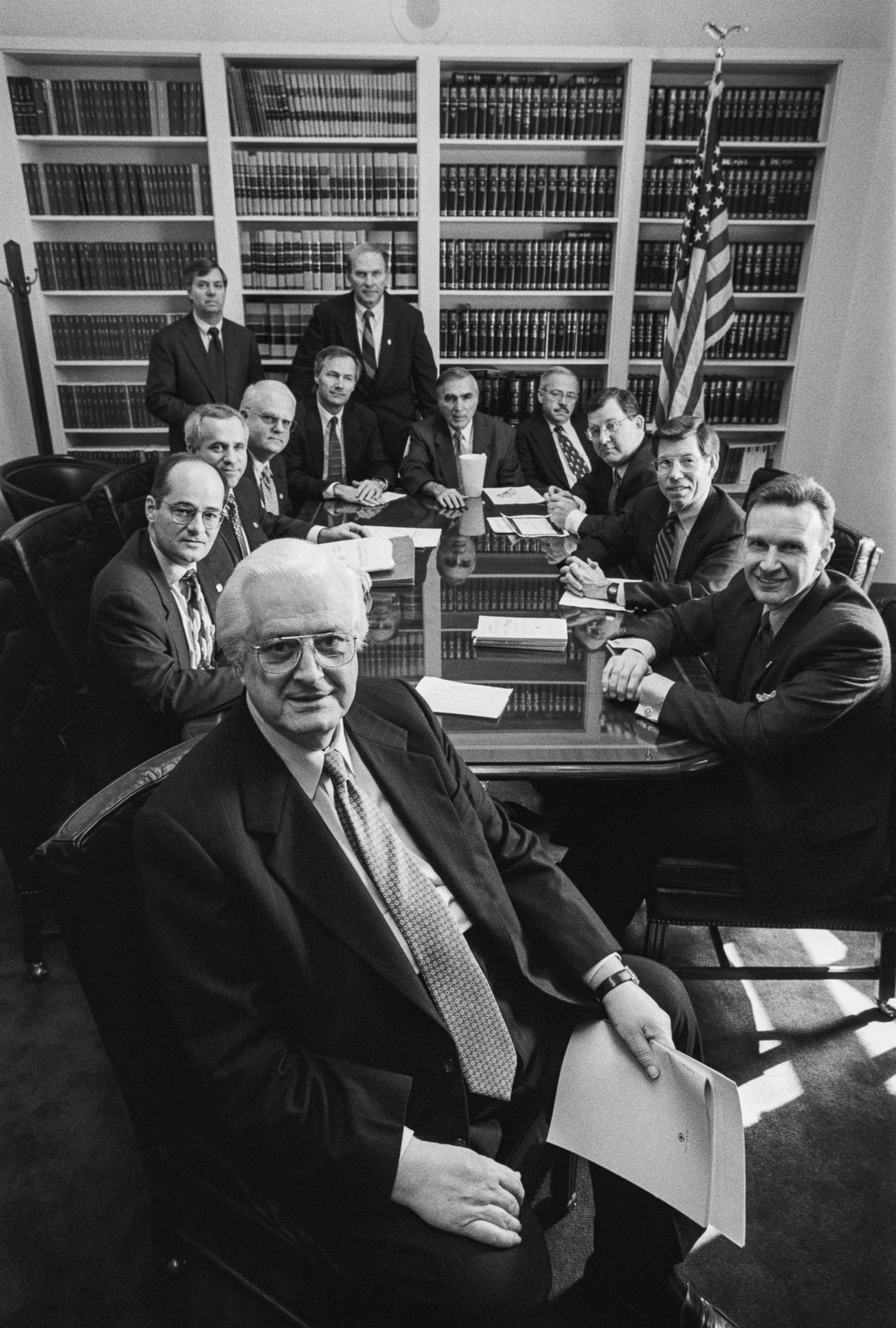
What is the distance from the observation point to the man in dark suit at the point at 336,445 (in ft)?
13.0

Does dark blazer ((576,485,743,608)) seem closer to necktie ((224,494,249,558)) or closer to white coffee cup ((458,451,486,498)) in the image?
white coffee cup ((458,451,486,498))

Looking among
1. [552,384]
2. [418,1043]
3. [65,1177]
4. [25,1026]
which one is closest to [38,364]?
[552,384]

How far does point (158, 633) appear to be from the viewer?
1.98 meters

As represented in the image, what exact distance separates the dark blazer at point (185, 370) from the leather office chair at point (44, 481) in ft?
1.85

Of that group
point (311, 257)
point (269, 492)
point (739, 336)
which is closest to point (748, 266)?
point (739, 336)

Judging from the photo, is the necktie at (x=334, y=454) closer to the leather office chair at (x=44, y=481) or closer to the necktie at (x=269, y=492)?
the necktie at (x=269, y=492)

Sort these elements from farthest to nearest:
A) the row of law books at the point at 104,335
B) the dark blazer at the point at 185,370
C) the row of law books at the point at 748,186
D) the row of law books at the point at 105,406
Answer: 1. the row of law books at the point at 105,406
2. the row of law books at the point at 104,335
3. the row of law books at the point at 748,186
4. the dark blazer at the point at 185,370

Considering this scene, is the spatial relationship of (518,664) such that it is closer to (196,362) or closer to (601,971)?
(601,971)

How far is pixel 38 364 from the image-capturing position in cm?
474

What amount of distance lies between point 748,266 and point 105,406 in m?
3.40

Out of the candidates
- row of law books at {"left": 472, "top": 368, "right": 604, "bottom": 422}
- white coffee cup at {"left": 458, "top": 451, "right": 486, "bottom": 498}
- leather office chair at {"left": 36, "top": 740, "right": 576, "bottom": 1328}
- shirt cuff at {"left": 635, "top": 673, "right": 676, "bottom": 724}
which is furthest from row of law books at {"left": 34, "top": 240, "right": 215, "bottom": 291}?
leather office chair at {"left": 36, "top": 740, "right": 576, "bottom": 1328}

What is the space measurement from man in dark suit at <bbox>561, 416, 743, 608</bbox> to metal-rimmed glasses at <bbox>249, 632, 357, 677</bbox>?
4.81ft

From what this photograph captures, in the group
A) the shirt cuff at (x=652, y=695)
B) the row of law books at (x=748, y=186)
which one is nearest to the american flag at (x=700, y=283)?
the row of law books at (x=748, y=186)

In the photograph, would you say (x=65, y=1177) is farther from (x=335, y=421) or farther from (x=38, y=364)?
(x=38, y=364)
